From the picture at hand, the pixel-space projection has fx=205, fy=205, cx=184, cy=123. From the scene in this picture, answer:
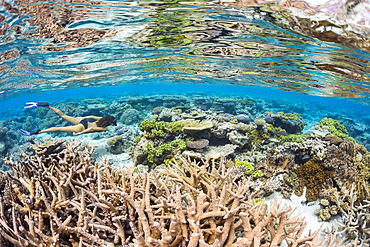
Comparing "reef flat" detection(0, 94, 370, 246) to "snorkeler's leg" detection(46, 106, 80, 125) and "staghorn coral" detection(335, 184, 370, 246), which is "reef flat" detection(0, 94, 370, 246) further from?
"snorkeler's leg" detection(46, 106, 80, 125)

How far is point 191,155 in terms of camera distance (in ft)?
27.0

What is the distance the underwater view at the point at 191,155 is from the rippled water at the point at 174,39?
68 mm

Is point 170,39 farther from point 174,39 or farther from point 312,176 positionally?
point 312,176

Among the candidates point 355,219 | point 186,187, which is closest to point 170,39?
point 186,187

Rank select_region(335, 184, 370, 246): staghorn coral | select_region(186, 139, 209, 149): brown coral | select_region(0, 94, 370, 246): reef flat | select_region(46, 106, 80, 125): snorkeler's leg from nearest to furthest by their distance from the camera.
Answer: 1. select_region(0, 94, 370, 246): reef flat
2. select_region(335, 184, 370, 246): staghorn coral
3. select_region(186, 139, 209, 149): brown coral
4. select_region(46, 106, 80, 125): snorkeler's leg

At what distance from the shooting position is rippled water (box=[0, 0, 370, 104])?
22.8 feet

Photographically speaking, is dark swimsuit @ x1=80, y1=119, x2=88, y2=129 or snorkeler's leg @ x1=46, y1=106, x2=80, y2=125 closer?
dark swimsuit @ x1=80, y1=119, x2=88, y2=129

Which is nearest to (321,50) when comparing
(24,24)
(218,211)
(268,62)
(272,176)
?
(268,62)

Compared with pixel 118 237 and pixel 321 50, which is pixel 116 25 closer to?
pixel 118 237

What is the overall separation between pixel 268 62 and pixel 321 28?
6183mm

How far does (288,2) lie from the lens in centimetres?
587

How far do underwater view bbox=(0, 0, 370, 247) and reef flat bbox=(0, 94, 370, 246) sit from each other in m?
0.03

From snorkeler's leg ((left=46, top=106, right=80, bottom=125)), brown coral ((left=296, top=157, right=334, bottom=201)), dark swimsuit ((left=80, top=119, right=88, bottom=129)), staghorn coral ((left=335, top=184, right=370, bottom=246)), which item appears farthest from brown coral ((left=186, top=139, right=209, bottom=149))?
snorkeler's leg ((left=46, top=106, right=80, bottom=125))

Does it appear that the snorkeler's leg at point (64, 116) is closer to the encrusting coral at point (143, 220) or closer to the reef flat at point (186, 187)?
the reef flat at point (186, 187)
